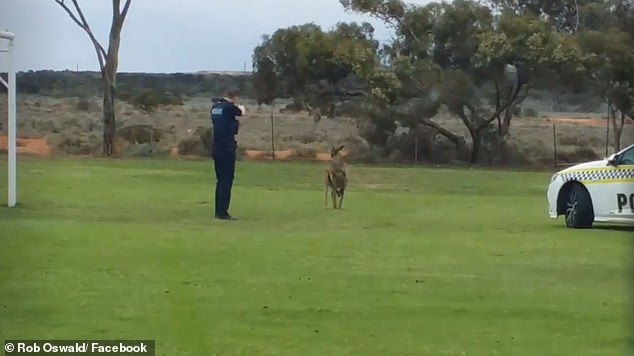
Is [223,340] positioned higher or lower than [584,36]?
lower

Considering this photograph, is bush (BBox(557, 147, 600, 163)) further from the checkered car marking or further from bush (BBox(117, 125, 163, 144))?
the checkered car marking

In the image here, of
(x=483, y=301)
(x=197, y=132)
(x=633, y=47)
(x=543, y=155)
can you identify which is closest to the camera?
(x=483, y=301)

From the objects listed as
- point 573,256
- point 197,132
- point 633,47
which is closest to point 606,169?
point 573,256

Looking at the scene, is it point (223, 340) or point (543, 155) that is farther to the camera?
point (543, 155)

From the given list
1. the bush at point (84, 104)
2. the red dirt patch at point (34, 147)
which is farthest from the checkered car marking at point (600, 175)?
the bush at point (84, 104)

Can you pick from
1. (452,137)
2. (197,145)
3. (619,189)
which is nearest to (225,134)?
(619,189)

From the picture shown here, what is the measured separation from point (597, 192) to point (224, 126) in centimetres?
541

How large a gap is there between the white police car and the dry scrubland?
19877 millimetres

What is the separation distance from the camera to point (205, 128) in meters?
53.7

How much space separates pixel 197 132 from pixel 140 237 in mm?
36018

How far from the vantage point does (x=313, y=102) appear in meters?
49.2

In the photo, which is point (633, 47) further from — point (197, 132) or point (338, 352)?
point (338, 352)

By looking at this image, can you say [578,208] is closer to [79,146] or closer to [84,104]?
[79,146]

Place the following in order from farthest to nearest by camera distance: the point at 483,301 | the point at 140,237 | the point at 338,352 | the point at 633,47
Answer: the point at 633,47 → the point at 140,237 → the point at 483,301 → the point at 338,352
